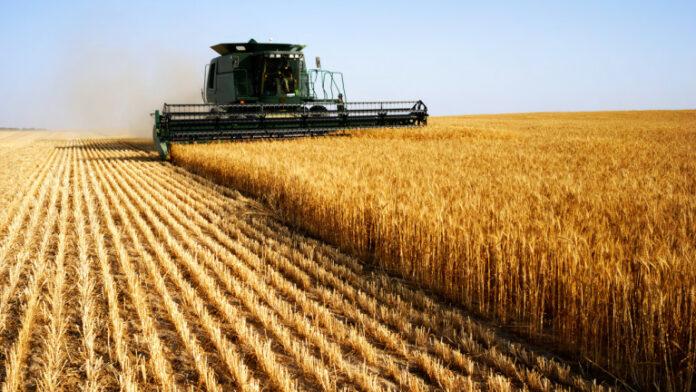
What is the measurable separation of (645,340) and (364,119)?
1521 centimetres

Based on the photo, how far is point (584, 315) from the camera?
→ 3449 mm

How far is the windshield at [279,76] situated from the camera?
17.0 meters

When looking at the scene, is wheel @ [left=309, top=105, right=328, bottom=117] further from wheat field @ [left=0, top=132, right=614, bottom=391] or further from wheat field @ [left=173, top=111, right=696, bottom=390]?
wheat field @ [left=0, top=132, right=614, bottom=391]

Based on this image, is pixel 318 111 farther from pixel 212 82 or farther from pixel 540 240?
pixel 540 240

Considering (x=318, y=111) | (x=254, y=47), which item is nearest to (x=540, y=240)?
(x=318, y=111)

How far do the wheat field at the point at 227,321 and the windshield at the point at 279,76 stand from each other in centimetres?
1052

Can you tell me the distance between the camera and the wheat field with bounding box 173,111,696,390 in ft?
10.2

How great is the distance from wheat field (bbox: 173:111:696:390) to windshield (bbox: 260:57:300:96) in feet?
25.1

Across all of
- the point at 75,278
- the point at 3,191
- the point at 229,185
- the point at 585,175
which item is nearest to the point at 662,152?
the point at 585,175

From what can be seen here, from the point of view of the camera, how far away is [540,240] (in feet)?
12.7

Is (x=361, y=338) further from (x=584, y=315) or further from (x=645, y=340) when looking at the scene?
(x=645, y=340)

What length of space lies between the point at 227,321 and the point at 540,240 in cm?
220

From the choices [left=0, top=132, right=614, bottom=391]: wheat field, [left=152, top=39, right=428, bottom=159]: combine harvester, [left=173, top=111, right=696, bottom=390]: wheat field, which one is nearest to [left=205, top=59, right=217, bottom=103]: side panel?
[left=152, top=39, right=428, bottom=159]: combine harvester

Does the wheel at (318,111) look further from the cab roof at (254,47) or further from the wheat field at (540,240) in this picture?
the wheat field at (540,240)
